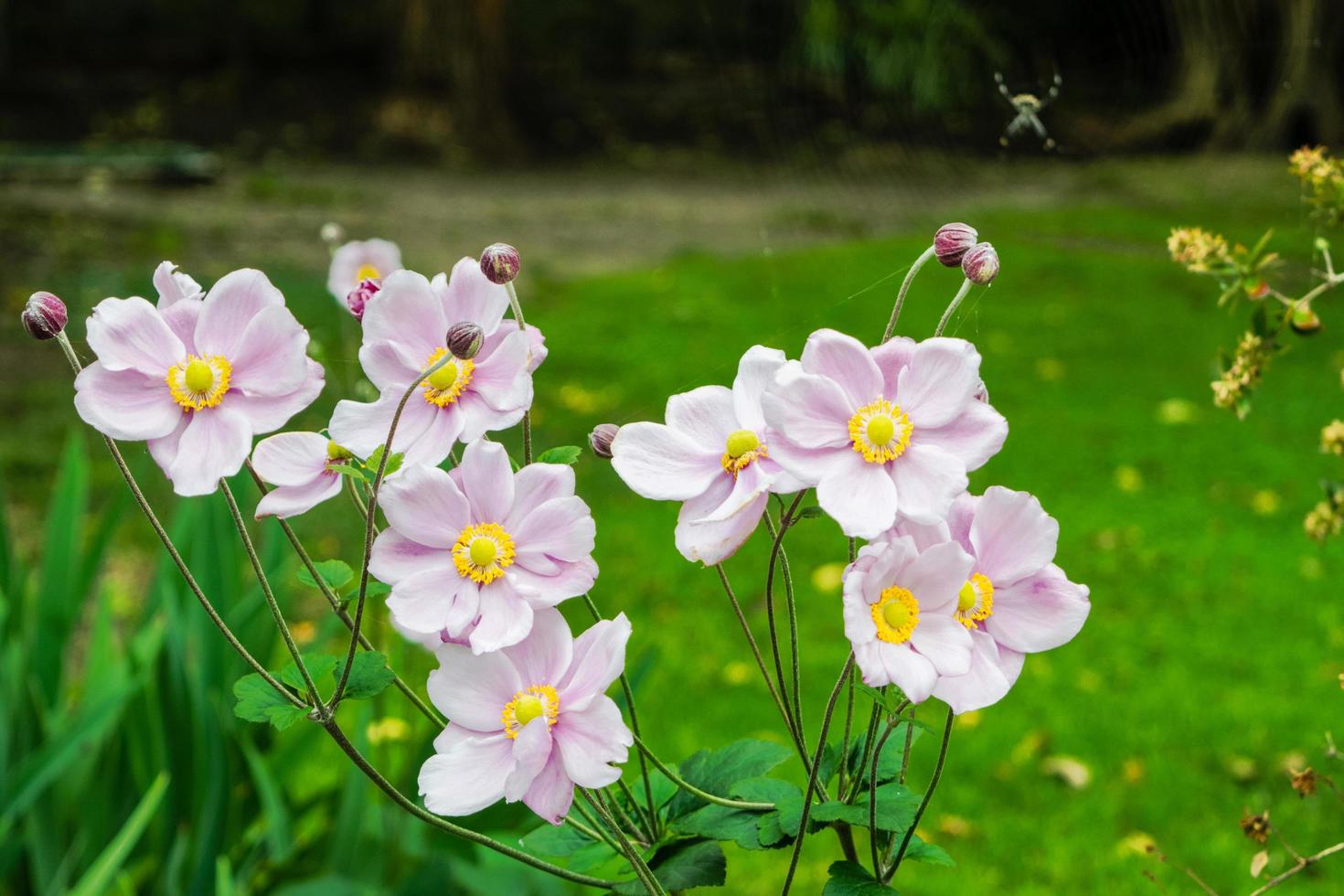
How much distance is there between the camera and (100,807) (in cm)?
192

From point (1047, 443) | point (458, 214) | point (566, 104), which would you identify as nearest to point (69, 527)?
point (1047, 443)

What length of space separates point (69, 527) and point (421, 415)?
168cm

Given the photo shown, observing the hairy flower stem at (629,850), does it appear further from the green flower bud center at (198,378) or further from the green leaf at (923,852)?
the green flower bud center at (198,378)

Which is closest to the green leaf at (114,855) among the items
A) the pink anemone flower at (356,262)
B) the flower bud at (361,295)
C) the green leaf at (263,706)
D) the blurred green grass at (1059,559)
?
the blurred green grass at (1059,559)

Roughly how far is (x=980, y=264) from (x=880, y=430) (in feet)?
0.36

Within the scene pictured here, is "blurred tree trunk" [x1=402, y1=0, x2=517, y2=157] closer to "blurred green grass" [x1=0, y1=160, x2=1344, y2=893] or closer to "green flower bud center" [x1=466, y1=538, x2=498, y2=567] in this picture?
"blurred green grass" [x1=0, y1=160, x2=1344, y2=893]

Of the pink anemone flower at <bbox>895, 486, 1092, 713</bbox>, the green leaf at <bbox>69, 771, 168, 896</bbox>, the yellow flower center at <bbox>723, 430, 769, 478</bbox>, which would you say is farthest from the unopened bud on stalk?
the green leaf at <bbox>69, 771, 168, 896</bbox>

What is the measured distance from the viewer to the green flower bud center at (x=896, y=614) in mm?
652

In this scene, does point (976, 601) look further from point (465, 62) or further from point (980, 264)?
point (465, 62)

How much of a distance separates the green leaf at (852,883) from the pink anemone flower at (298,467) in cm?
35

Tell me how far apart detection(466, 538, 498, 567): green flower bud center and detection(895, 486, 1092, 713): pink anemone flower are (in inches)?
8.2

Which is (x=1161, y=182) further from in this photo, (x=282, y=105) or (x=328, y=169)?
(x=282, y=105)

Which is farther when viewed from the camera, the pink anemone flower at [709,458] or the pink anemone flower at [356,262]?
the pink anemone flower at [356,262]

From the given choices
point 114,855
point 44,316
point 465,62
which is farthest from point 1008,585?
point 465,62
